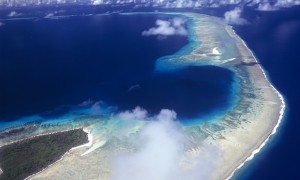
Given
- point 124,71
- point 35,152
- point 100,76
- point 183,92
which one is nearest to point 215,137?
point 183,92

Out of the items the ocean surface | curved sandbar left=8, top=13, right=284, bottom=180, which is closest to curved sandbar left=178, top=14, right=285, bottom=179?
curved sandbar left=8, top=13, right=284, bottom=180

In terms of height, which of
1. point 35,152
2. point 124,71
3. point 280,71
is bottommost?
point 124,71

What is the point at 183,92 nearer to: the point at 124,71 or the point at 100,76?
the point at 124,71

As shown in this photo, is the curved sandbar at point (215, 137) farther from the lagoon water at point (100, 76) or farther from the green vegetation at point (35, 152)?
the lagoon water at point (100, 76)

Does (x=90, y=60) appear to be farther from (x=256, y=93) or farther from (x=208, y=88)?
(x=256, y=93)

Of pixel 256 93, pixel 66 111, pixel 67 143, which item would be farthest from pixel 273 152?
pixel 66 111

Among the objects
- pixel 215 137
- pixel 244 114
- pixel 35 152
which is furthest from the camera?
pixel 244 114
